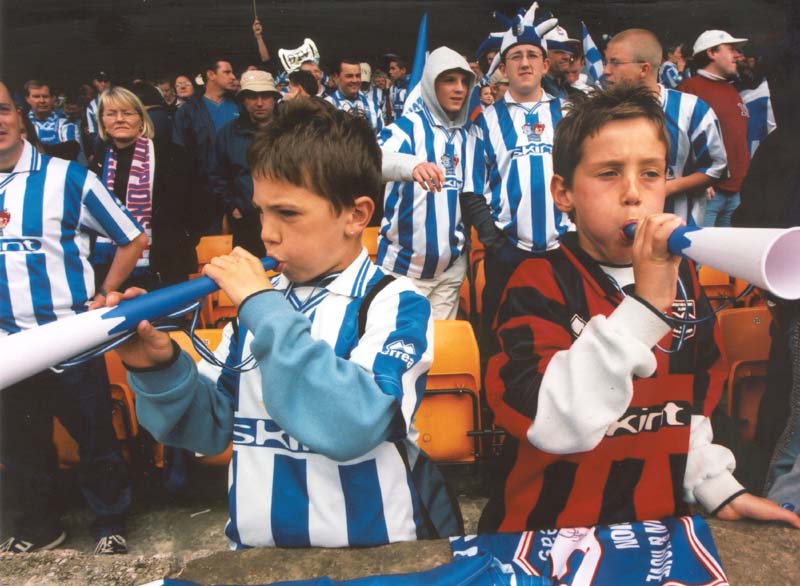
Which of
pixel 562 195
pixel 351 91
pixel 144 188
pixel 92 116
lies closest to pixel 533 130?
pixel 562 195

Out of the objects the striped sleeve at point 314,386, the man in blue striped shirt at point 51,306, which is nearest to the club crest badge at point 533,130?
the striped sleeve at point 314,386

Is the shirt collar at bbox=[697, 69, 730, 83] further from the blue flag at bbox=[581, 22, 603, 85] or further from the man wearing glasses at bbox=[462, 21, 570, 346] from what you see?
the man wearing glasses at bbox=[462, 21, 570, 346]

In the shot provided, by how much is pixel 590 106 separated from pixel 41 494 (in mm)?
1786

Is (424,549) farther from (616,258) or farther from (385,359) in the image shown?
(616,258)

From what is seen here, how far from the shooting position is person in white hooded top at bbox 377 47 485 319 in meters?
1.69

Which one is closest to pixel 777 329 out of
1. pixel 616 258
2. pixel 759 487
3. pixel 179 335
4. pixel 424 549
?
pixel 759 487

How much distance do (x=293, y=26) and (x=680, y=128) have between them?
994 mm

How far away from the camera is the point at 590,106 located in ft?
3.80

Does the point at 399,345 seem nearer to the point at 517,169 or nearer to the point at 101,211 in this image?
the point at 517,169

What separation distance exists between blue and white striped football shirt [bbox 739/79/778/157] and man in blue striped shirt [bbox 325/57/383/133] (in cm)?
103

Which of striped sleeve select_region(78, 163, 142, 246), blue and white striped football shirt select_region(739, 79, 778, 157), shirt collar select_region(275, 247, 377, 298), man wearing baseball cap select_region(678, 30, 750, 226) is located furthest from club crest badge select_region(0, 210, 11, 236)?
blue and white striped football shirt select_region(739, 79, 778, 157)

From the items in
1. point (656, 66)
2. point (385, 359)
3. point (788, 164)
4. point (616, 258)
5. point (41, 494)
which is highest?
point (656, 66)

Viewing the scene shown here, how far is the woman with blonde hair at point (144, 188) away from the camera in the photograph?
1.81m

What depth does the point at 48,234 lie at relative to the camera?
5.28 ft
